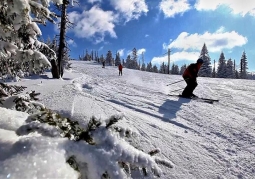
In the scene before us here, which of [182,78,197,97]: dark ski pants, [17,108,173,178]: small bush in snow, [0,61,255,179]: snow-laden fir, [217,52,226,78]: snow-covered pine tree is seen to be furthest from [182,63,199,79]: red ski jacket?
[217,52,226,78]: snow-covered pine tree

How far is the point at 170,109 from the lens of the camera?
28.2ft

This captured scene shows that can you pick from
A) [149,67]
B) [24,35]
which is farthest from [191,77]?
[149,67]

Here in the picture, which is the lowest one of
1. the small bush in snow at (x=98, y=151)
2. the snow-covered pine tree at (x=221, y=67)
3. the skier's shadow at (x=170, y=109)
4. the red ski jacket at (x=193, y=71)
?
the skier's shadow at (x=170, y=109)

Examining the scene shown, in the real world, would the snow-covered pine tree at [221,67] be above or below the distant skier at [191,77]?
above

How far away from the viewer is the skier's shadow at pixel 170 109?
733 cm

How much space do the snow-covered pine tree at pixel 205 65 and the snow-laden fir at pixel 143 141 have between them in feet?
166

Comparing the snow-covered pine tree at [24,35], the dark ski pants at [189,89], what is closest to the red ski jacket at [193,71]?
the dark ski pants at [189,89]

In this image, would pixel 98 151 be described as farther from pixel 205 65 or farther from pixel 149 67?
pixel 149 67

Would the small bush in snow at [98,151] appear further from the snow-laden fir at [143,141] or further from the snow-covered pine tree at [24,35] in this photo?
the snow-covered pine tree at [24,35]

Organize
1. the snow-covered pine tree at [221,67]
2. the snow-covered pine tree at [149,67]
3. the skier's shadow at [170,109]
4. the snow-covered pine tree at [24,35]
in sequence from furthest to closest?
the snow-covered pine tree at [149,67]
the snow-covered pine tree at [221,67]
the skier's shadow at [170,109]
the snow-covered pine tree at [24,35]

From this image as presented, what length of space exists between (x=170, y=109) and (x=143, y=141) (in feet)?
11.3

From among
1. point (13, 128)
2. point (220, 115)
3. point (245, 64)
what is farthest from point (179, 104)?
point (245, 64)

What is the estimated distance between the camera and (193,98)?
1098 centimetres

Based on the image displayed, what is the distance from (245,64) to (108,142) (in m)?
84.4
